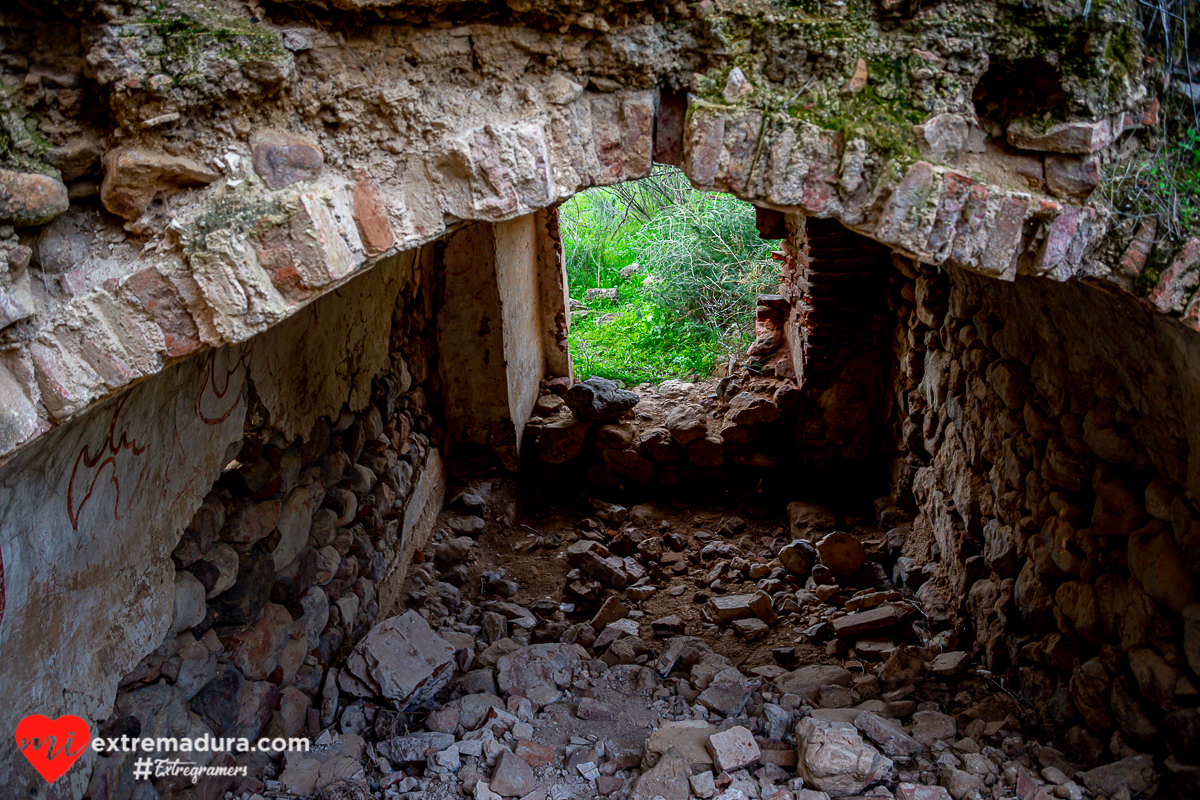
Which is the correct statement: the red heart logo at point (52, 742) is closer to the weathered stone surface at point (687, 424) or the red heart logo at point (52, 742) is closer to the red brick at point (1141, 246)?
the red brick at point (1141, 246)

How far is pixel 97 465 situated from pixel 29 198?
0.71 m

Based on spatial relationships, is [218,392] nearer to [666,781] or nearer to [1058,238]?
[666,781]

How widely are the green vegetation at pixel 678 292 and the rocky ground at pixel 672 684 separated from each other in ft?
5.87

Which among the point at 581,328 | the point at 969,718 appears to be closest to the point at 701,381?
the point at 581,328

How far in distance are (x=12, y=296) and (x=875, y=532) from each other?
4.36 metres

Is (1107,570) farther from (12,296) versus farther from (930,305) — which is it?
(12,296)

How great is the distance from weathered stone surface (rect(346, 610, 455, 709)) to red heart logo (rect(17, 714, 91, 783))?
49.5 inches

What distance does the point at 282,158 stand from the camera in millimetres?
1704

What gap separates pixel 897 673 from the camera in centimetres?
330

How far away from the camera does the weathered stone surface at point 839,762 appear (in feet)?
8.45

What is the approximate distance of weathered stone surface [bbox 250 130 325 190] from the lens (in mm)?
1690

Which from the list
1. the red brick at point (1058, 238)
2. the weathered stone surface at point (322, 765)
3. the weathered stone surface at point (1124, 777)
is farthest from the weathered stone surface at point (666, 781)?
the red brick at point (1058, 238)

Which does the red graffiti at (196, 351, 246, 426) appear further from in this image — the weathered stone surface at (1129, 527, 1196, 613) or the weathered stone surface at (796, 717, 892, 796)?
the weathered stone surface at (1129, 527, 1196, 613)

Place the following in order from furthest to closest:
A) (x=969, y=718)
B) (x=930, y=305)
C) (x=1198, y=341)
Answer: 1. (x=930, y=305)
2. (x=969, y=718)
3. (x=1198, y=341)
